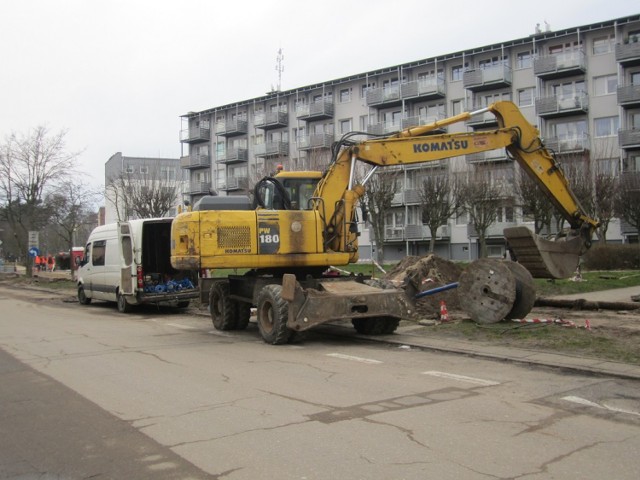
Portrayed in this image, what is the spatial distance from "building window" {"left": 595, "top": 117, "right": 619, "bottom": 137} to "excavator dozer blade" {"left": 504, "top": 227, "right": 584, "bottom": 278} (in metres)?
34.8

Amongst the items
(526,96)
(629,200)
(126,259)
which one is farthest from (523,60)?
(126,259)

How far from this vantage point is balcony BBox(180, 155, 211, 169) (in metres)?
68.4

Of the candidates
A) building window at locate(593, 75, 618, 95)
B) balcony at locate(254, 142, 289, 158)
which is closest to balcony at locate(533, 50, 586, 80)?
building window at locate(593, 75, 618, 95)

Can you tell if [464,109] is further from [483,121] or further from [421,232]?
[421,232]

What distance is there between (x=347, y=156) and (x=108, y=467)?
8406mm

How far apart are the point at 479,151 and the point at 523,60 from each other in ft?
126

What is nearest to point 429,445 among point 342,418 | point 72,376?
point 342,418

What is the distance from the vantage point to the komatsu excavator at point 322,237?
10.9 metres

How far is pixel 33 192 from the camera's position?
37688 millimetres

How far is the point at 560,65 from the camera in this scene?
4394cm

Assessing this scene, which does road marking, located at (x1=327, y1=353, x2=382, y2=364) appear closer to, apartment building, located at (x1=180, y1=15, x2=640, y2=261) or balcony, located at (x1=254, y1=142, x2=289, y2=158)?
apartment building, located at (x1=180, y1=15, x2=640, y2=261)

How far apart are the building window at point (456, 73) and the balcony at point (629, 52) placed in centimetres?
1214

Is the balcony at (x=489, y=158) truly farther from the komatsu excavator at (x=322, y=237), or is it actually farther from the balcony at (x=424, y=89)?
the komatsu excavator at (x=322, y=237)

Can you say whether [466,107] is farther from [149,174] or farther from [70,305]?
[70,305]
